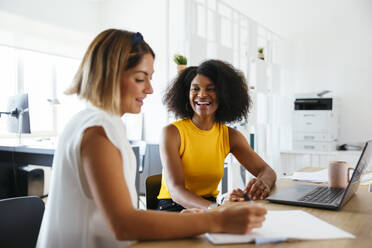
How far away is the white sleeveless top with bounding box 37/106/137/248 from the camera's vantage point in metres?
0.89

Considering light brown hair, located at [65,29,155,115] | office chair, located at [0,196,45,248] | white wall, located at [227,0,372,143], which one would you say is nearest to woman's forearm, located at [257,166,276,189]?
light brown hair, located at [65,29,155,115]

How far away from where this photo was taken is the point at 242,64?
15.5 feet

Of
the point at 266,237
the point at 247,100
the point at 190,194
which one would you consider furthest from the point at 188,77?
the point at 266,237

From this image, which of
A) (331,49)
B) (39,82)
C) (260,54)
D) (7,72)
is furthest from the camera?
(39,82)

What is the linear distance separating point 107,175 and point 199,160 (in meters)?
0.98

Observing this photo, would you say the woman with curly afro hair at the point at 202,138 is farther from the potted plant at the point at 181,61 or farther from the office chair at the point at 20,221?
the potted plant at the point at 181,61

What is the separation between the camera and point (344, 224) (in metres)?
0.94

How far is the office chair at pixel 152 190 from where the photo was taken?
1722 millimetres

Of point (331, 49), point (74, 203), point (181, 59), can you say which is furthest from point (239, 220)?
point (331, 49)

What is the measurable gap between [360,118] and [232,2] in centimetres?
232

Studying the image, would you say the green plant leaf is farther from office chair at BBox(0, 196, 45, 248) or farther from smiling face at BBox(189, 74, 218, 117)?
office chair at BBox(0, 196, 45, 248)

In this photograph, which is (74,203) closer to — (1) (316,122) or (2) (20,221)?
(2) (20,221)

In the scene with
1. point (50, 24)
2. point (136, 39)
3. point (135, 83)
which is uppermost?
point (50, 24)

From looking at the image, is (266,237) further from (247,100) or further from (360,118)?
(360,118)
